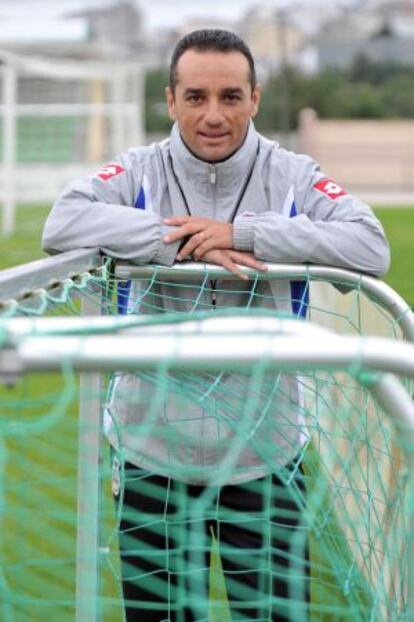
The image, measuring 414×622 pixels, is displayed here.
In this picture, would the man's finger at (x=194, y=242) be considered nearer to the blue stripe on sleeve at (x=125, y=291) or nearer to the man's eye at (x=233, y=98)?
the blue stripe on sleeve at (x=125, y=291)

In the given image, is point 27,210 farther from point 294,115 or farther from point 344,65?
point 344,65

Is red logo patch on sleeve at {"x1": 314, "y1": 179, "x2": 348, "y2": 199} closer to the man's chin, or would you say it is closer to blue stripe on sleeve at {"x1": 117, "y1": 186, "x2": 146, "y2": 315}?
the man's chin

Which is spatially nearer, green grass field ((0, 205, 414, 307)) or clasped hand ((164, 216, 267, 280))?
clasped hand ((164, 216, 267, 280))

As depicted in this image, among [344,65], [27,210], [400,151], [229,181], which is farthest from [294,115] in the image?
[229,181]

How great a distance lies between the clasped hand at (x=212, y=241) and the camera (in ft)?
10.0

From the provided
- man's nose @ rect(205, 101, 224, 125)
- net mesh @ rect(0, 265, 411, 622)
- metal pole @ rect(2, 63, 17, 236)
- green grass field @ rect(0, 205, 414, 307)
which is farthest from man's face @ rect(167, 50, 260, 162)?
metal pole @ rect(2, 63, 17, 236)

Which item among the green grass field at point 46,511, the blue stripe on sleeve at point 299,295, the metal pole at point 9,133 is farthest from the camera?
the metal pole at point 9,133

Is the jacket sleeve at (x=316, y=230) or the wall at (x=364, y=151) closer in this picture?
the jacket sleeve at (x=316, y=230)

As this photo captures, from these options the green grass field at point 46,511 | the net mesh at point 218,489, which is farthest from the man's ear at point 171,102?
the green grass field at point 46,511

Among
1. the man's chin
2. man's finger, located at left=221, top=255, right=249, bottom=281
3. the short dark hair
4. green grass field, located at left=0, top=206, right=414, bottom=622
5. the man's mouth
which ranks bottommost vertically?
green grass field, located at left=0, top=206, right=414, bottom=622

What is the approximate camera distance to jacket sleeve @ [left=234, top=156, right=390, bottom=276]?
9.96 feet

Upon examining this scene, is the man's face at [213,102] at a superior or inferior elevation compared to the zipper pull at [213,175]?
superior

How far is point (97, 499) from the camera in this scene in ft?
9.96

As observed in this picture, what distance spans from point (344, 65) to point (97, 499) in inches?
2457
